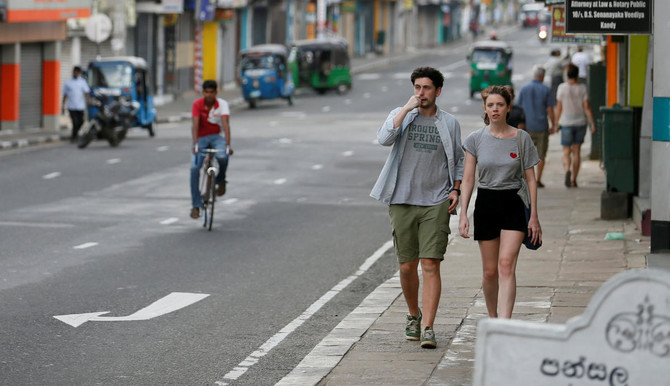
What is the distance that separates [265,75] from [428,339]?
140ft

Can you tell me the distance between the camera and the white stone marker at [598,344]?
5.60 meters

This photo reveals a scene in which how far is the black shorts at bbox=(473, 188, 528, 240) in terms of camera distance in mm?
9758

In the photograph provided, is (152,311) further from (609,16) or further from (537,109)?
(537,109)

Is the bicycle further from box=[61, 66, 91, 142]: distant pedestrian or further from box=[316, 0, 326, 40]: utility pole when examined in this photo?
box=[316, 0, 326, 40]: utility pole

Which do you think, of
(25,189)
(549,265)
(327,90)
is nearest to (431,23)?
(327,90)

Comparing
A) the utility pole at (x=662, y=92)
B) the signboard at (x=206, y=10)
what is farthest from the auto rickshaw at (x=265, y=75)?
the utility pole at (x=662, y=92)

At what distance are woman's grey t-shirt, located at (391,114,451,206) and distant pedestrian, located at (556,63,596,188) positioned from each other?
12206 mm

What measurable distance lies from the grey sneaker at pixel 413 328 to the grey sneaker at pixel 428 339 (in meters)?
0.31

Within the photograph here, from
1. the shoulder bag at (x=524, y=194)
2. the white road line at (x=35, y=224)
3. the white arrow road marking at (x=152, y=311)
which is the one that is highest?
the shoulder bag at (x=524, y=194)

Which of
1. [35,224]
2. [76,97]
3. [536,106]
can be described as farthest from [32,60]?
[35,224]

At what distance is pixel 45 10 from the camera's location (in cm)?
3794

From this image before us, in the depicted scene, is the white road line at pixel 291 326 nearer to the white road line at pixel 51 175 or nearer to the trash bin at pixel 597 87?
the white road line at pixel 51 175

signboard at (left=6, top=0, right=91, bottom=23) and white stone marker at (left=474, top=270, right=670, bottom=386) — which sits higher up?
signboard at (left=6, top=0, right=91, bottom=23)

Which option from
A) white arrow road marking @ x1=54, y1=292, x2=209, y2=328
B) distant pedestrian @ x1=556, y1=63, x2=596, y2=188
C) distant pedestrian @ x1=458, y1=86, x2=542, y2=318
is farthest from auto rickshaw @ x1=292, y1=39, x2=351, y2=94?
distant pedestrian @ x1=458, y1=86, x2=542, y2=318
